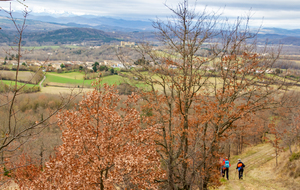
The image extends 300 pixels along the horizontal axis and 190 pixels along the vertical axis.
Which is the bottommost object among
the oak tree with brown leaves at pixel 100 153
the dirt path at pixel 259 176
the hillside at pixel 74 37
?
the dirt path at pixel 259 176

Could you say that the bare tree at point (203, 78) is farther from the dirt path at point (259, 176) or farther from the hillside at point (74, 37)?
the hillside at point (74, 37)

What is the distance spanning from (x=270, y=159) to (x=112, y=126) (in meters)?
23.2

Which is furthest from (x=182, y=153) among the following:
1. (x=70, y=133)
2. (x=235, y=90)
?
(x=70, y=133)

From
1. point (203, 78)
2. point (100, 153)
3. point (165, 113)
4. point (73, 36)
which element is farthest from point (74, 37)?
point (100, 153)

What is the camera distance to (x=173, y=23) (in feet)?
38.6

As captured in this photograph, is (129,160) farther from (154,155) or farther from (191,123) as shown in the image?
(191,123)

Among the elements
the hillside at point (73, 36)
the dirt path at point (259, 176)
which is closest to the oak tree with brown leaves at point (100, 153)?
the dirt path at point (259, 176)

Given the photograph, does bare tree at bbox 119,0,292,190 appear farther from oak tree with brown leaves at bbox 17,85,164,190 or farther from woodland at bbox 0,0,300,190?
oak tree with brown leaves at bbox 17,85,164,190

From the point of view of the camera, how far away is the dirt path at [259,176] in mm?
15280

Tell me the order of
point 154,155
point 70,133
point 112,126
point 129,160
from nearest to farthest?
1. point 129,160
2. point 70,133
3. point 112,126
4. point 154,155

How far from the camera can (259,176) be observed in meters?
19.8

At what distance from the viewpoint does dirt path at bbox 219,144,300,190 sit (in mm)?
15280

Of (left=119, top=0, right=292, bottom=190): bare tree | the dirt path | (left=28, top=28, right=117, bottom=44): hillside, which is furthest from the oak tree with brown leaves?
(left=28, top=28, right=117, bottom=44): hillside

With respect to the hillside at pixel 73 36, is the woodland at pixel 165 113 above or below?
below
